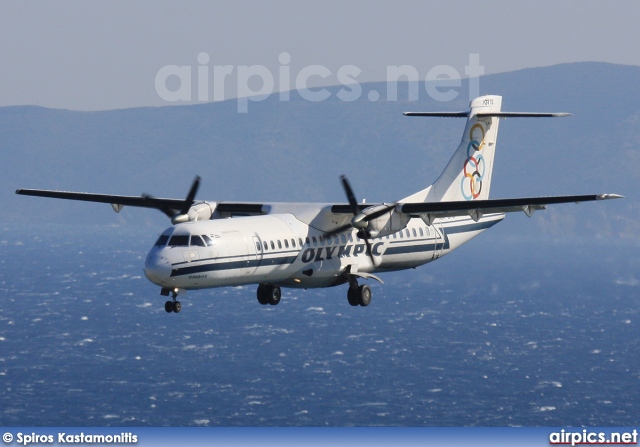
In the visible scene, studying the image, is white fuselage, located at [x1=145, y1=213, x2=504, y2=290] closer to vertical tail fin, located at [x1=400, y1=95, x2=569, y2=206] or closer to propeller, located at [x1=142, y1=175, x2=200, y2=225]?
propeller, located at [x1=142, y1=175, x2=200, y2=225]

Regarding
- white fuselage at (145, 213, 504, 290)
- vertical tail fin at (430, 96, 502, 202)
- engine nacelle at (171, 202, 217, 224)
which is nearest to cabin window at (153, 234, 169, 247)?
white fuselage at (145, 213, 504, 290)

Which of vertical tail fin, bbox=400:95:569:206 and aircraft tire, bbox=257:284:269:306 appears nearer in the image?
aircraft tire, bbox=257:284:269:306

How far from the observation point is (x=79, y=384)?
174 m

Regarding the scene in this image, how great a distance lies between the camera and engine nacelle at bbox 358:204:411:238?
43.5 meters

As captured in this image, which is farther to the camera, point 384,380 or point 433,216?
point 384,380

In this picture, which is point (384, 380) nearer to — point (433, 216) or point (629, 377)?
point (629, 377)

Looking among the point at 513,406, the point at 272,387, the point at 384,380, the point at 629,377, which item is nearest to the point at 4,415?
the point at 272,387

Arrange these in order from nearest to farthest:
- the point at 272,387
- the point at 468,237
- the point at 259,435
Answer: the point at 468,237
the point at 259,435
the point at 272,387

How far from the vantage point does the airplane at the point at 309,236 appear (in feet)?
126

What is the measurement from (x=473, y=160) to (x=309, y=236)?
545 inches

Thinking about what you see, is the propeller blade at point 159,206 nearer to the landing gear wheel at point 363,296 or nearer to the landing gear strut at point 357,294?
the landing gear strut at point 357,294

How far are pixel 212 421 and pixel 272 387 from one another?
1919 cm

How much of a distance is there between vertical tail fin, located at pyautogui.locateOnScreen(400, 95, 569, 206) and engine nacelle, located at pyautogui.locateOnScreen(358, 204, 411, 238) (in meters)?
7.56

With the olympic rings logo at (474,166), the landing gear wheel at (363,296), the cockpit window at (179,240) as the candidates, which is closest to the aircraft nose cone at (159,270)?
the cockpit window at (179,240)
